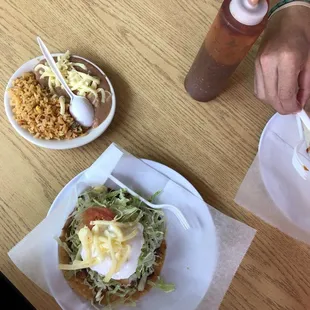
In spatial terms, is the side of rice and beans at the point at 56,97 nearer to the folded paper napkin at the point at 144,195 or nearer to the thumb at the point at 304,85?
the folded paper napkin at the point at 144,195

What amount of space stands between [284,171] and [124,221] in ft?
1.05

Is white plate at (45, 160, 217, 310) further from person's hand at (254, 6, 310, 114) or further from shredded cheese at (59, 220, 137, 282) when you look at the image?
person's hand at (254, 6, 310, 114)

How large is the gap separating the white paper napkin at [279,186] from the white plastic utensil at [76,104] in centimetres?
A: 31

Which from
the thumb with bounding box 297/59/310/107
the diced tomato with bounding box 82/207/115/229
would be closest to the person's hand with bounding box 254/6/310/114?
the thumb with bounding box 297/59/310/107

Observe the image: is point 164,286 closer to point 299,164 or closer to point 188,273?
point 188,273

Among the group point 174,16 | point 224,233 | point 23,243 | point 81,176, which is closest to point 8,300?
point 23,243

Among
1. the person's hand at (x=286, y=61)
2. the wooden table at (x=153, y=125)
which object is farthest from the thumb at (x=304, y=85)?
the wooden table at (x=153, y=125)

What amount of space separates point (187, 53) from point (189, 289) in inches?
18.2

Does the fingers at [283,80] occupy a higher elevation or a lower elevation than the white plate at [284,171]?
higher

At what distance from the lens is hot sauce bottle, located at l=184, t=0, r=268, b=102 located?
2.16 feet

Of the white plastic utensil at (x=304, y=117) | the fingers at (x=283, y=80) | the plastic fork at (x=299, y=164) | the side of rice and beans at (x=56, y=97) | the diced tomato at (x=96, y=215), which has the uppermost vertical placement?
the fingers at (x=283, y=80)

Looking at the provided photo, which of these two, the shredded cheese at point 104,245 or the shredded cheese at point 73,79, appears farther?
the shredded cheese at point 73,79

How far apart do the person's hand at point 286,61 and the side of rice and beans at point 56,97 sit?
0.29 metres

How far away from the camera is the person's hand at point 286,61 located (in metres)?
0.77
